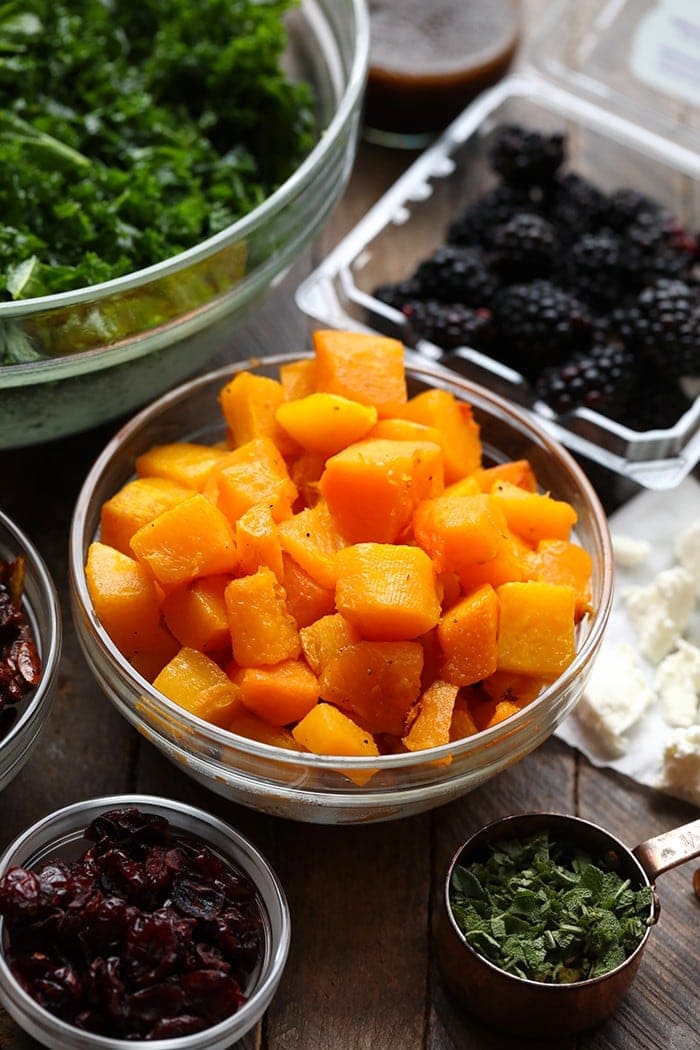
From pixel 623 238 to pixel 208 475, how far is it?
1088mm

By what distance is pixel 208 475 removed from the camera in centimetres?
184

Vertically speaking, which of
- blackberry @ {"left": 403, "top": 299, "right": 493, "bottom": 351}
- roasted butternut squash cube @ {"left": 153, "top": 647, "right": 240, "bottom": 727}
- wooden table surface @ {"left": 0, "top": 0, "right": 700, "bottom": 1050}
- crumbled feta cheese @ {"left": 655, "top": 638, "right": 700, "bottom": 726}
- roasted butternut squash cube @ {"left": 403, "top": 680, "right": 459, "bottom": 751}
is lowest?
wooden table surface @ {"left": 0, "top": 0, "right": 700, "bottom": 1050}

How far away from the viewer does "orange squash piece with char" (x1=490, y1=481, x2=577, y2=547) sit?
183 centimetres

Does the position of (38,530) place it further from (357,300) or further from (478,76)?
(478,76)

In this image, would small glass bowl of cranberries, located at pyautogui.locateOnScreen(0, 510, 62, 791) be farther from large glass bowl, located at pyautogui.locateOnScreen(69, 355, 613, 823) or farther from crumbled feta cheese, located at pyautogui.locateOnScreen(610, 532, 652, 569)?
crumbled feta cheese, located at pyautogui.locateOnScreen(610, 532, 652, 569)

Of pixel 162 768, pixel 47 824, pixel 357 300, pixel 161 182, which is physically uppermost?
pixel 161 182

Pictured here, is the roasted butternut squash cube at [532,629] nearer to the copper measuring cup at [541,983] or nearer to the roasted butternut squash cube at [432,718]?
the roasted butternut squash cube at [432,718]

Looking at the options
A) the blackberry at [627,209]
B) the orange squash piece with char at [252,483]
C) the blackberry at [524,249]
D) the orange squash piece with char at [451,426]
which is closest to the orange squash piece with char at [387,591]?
the orange squash piece with char at [252,483]

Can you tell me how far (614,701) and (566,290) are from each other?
33.8 inches

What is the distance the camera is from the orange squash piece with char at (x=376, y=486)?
5.64 ft

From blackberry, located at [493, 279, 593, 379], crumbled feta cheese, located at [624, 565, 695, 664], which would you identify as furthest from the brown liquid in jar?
crumbled feta cheese, located at [624, 565, 695, 664]

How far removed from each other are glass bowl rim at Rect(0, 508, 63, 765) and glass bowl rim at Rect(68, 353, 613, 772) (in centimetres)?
6

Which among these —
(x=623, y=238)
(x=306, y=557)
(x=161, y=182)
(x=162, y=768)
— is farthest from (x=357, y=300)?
(x=162, y=768)

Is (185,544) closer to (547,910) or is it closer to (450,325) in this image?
(547,910)
